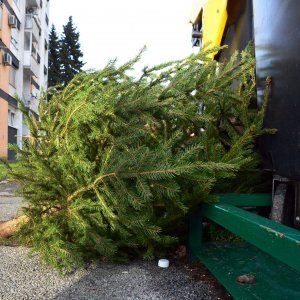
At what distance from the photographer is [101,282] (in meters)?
2.32

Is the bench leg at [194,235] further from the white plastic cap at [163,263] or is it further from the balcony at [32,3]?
the balcony at [32,3]

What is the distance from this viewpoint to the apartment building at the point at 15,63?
22.6 metres

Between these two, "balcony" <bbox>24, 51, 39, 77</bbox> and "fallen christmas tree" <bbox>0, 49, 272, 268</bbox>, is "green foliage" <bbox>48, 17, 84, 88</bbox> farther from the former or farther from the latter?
"fallen christmas tree" <bbox>0, 49, 272, 268</bbox>

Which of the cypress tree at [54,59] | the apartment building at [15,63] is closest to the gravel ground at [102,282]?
the apartment building at [15,63]

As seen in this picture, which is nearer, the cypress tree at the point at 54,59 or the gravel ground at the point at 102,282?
the gravel ground at the point at 102,282

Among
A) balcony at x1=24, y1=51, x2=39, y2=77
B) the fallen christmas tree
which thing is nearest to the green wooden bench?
the fallen christmas tree

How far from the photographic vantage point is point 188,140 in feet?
9.13

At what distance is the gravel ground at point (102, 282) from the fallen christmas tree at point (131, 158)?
0.34 ft

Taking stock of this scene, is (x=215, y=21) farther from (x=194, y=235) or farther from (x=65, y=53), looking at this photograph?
(x=65, y=53)

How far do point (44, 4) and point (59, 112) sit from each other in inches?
1569

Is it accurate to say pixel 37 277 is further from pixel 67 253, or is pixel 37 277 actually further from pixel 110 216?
pixel 110 216

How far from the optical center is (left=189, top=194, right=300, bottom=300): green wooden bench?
4.48ft

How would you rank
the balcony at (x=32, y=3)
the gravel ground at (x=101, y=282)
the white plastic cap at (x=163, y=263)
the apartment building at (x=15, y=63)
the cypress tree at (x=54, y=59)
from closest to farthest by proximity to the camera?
1. the gravel ground at (x=101, y=282)
2. the white plastic cap at (x=163, y=263)
3. the apartment building at (x=15, y=63)
4. the balcony at (x=32, y=3)
5. the cypress tree at (x=54, y=59)

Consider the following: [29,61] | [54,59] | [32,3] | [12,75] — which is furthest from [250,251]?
[54,59]
